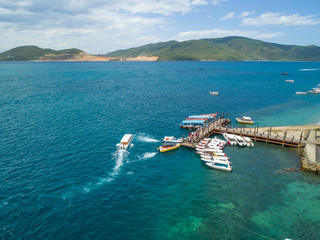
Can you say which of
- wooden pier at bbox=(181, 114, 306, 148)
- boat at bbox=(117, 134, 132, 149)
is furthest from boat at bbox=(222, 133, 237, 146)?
boat at bbox=(117, 134, 132, 149)

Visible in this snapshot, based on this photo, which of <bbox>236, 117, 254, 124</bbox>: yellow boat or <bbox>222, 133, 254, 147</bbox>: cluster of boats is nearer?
<bbox>222, 133, 254, 147</bbox>: cluster of boats

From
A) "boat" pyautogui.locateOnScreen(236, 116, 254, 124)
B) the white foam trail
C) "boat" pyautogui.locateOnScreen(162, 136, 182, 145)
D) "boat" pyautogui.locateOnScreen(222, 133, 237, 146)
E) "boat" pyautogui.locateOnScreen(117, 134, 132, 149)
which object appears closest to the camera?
the white foam trail

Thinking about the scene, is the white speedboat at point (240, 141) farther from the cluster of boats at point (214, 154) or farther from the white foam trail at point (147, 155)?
the white foam trail at point (147, 155)

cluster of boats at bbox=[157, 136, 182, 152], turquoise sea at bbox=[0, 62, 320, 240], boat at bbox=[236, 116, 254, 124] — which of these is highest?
boat at bbox=[236, 116, 254, 124]

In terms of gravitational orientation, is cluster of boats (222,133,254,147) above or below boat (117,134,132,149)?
below

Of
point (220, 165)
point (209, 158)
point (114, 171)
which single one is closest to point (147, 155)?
point (114, 171)

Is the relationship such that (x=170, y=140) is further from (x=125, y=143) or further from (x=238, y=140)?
(x=238, y=140)

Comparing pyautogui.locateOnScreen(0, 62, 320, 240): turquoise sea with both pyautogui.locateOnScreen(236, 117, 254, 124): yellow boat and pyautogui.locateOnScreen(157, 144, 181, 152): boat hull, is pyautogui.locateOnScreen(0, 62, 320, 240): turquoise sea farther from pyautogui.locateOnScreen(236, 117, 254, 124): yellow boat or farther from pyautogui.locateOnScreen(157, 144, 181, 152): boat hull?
pyautogui.locateOnScreen(236, 117, 254, 124): yellow boat

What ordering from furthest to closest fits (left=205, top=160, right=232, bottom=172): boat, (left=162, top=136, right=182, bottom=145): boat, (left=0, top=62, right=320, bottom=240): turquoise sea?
(left=162, top=136, right=182, bottom=145): boat → (left=205, top=160, right=232, bottom=172): boat → (left=0, top=62, right=320, bottom=240): turquoise sea
